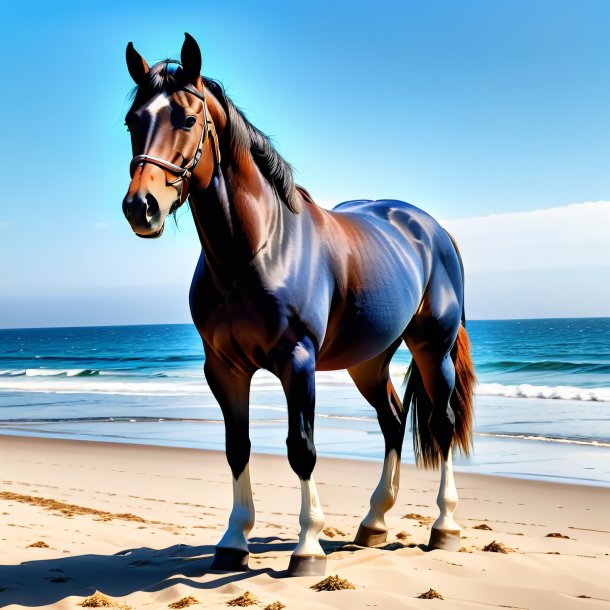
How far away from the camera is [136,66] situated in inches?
Answer: 120

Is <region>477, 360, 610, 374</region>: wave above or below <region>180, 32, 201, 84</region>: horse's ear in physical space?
below

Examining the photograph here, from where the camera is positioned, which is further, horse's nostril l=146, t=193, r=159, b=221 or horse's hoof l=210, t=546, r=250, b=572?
horse's hoof l=210, t=546, r=250, b=572

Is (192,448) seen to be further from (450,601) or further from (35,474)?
(450,601)

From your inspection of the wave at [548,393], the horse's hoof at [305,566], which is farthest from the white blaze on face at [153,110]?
the wave at [548,393]

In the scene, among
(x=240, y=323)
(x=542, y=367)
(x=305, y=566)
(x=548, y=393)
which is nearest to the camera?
(x=240, y=323)

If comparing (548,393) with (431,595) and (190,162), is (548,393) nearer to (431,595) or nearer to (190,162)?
(431,595)

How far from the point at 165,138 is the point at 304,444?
4.61ft

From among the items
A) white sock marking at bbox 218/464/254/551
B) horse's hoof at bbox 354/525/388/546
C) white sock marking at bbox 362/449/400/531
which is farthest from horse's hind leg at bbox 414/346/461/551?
white sock marking at bbox 218/464/254/551

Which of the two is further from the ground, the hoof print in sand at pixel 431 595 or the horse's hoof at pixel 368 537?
the hoof print in sand at pixel 431 595

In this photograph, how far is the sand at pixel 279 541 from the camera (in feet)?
10.4

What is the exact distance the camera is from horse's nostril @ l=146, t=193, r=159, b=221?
271cm

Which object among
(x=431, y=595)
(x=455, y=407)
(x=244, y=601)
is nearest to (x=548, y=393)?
(x=455, y=407)

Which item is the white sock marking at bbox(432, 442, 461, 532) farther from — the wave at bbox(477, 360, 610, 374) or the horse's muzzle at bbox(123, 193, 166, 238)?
the wave at bbox(477, 360, 610, 374)

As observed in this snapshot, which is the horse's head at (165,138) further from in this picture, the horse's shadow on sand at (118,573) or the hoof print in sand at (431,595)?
the hoof print in sand at (431,595)
